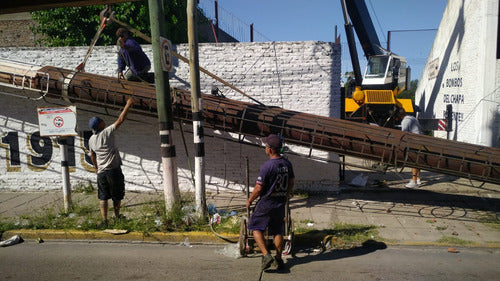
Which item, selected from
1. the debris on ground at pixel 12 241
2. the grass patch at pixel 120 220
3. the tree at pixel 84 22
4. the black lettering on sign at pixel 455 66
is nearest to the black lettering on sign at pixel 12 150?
the grass patch at pixel 120 220

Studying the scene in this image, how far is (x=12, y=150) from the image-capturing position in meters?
7.70

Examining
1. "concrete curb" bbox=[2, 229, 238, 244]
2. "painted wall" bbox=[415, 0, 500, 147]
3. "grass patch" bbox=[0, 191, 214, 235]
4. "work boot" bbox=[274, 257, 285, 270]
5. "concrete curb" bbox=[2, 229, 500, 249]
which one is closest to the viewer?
"work boot" bbox=[274, 257, 285, 270]

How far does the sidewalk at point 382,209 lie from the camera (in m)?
5.15

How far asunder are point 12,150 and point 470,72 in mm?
12211

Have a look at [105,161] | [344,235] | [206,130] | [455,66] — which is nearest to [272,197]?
[344,235]

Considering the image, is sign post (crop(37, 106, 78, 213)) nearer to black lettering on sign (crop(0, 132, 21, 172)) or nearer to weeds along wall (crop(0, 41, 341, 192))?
weeds along wall (crop(0, 41, 341, 192))

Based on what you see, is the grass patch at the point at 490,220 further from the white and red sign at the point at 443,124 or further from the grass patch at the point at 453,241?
the white and red sign at the point at 443,124

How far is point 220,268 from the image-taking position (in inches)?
165

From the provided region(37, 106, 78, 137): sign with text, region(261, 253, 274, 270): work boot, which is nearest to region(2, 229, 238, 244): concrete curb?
region(261, 253, 274, 270): work boot

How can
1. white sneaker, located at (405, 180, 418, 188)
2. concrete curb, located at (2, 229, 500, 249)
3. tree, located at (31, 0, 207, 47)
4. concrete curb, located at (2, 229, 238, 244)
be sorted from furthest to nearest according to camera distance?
1. tree, located at (31, 0, 207, 47)
2. white sneaker, located at (405, 180, 418, 188)
3. concrete curb, located at (2, 229, 238, 244)
4. concrete curb, located at (2, 229, 500, 249)

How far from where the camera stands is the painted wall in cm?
850

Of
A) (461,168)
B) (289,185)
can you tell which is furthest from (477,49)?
(289,185)

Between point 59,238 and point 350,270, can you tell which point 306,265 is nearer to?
point 350,270

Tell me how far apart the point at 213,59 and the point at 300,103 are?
211 centimetres
